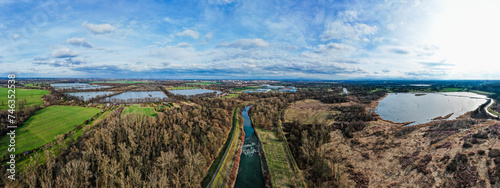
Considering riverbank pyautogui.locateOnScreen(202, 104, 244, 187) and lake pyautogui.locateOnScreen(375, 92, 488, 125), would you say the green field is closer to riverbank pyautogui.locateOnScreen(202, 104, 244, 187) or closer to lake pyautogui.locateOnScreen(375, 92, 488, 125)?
riverbank pyautogui.locateOnScreen(202, 104, 244, 187)

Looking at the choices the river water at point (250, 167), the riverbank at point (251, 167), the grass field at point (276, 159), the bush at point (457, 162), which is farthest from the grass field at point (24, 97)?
the bush at point (457, 162)

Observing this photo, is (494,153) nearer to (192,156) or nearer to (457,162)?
(457,162)

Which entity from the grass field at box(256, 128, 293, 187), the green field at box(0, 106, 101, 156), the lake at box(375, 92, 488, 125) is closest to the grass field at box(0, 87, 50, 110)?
the green field at box(0, 106, 101, 156)

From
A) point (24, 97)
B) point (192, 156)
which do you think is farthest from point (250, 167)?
point (24, 97)

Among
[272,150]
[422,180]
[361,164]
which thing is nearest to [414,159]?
[422,180]

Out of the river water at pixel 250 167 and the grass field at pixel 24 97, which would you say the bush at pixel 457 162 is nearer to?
the river water at pixel 250 167
